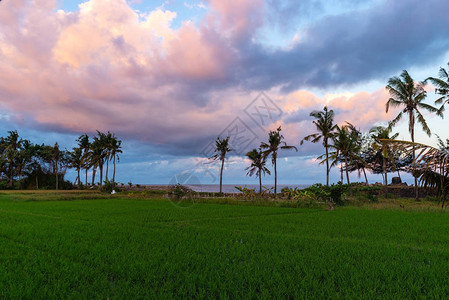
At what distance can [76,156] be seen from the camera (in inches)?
1849

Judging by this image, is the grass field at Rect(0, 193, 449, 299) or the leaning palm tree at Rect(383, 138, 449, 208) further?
the leaning palm tree at Rect(383, 138, 449, 208)

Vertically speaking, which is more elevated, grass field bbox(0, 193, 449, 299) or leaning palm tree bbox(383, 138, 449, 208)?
leaning palm tree bbox(383, 138, 449, 208)

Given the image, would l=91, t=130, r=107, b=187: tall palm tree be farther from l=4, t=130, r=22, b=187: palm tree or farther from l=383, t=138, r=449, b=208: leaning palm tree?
l=383, t=138, r=449, b=208: leaning palm tree

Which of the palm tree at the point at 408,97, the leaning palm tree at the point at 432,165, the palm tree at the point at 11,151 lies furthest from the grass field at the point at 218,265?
the palm tree at the point at 11,151

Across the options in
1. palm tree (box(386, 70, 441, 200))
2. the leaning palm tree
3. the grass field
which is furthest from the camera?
palm tree (box(386, 70, 441, 200))

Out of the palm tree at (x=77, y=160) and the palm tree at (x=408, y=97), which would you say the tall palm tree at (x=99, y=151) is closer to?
the palm tree at (x=77, y=160)

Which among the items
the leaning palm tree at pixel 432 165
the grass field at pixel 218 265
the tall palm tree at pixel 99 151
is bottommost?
the grass field at pixel 218 265

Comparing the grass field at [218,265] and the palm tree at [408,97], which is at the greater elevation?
the palm tree at [408,97]

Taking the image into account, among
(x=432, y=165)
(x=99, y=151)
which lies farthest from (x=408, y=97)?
(x=99, y=151)

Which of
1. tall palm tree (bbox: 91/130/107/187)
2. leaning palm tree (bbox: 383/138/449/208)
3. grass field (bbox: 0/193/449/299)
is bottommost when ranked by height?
grass field (bbox: 0/193/449/299)

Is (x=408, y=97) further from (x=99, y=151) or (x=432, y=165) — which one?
(x=99, y=151)

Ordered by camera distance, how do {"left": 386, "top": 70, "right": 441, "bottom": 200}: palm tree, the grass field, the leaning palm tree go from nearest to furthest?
the grass field, the leaning palm tree, {"left": 386, "top": 70, "right": 441, "bottom": 200}: palm tree

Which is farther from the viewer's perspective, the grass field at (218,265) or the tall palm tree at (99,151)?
the tall palm tree at (99,151)

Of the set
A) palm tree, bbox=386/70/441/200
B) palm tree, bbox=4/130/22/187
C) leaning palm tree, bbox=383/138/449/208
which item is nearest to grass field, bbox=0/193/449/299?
leaning palm tree, bbox=383/138/449/208
